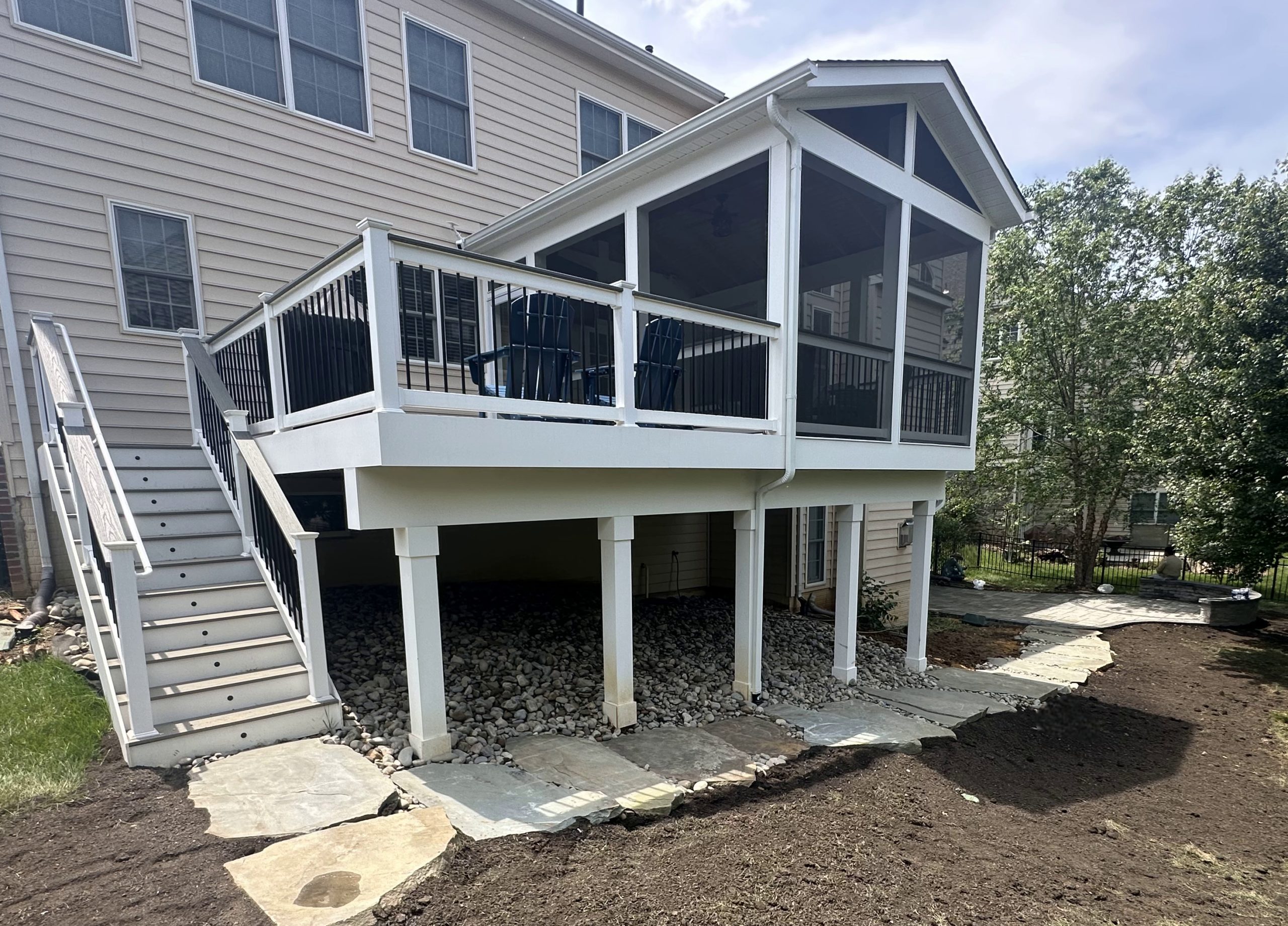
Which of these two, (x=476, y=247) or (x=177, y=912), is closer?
(x=177, y=912)

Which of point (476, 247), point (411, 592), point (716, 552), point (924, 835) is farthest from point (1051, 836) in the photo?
point (476, 247)

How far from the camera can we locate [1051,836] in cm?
342

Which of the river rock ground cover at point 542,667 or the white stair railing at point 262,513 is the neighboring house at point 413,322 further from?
the river rock ground cover at point 542,667

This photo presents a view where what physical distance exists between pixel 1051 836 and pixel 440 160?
8086mm

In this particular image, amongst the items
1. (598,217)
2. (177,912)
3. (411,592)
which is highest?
(598,217)

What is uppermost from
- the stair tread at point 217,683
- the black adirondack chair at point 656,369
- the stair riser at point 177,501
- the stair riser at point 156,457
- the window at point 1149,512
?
the black adirondack chair at point 656,369

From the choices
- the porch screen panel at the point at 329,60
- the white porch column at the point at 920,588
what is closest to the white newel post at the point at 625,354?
the white porch column at the point at 920,588

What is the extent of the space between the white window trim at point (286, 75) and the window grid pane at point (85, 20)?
461 millimetres

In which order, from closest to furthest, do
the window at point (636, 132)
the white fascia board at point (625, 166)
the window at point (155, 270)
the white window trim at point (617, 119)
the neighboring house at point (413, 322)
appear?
the neighboring house at point (413, 322), the white fascia board at point (625, 166), the window at point (155, 270), the white window trim at point (617, 119), the window at point (636, 132)

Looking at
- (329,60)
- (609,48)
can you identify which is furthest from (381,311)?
(609,48)

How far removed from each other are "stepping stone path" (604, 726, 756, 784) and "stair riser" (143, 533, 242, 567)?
3.17 meters

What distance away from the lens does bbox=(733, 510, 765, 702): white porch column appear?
5.15 metres

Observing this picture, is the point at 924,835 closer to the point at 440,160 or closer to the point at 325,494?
the point at 325,494

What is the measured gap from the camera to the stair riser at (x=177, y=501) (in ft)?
14.8
